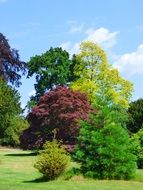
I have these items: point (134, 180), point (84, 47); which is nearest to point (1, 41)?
point (134, 180)

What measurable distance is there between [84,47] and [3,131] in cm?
2000

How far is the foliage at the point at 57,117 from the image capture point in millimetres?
48375

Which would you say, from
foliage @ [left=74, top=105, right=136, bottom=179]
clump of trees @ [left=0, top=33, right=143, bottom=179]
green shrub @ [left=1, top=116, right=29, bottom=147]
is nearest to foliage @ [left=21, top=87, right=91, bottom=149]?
clump of trees @ [left=0, top=33, right=143, bottom=179]

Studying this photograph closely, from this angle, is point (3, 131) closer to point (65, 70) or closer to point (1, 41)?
point (65, 70)

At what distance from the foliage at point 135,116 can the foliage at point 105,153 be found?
3521 cm

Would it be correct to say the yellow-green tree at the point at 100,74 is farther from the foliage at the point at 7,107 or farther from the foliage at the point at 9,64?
the foliage at the point at 9,64

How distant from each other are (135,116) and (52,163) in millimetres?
39063

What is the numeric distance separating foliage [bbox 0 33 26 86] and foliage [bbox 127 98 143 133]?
79.1 feet

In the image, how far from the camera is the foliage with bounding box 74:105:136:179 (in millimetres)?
22938

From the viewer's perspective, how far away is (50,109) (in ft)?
164

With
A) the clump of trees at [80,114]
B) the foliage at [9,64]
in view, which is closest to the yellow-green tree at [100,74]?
the clump of trees at [80,114]

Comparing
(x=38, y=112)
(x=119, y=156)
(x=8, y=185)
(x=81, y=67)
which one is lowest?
(x=8, y=185)

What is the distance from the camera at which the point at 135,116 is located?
6019 centimetres

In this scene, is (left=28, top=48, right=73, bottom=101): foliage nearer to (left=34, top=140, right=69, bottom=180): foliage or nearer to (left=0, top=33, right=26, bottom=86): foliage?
(left=0, top=33, right=26, bottom=86): foliage
